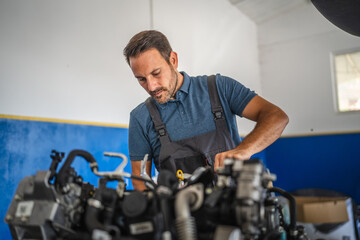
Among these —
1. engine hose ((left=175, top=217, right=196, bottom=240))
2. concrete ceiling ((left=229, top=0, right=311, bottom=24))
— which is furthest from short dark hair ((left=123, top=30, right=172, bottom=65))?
concrete ceiling ((left=229, top=0, right=311, bottom=24))

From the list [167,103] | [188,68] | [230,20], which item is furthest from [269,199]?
[230,20]

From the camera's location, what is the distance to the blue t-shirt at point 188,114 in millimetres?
1494

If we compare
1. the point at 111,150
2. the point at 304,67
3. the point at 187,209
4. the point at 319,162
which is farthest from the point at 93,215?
the point at 304,67

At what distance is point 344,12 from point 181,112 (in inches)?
30.7

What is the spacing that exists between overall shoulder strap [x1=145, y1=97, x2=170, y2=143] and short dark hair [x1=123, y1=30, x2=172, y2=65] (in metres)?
0.23

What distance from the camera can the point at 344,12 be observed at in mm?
1132

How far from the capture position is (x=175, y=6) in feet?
11.5

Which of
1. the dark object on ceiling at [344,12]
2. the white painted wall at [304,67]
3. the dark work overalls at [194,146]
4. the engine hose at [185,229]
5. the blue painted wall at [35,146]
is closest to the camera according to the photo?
the engine hose at [185,229]

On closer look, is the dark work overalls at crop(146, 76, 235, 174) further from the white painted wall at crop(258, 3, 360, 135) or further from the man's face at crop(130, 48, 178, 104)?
the white painted wall at crop(258, 3, 360, 135)

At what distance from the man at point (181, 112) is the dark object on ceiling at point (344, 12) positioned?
0.40 m

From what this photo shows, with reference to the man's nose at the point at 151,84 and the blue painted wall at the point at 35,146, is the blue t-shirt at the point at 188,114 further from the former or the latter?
the blue painted wall at the point at 35,146

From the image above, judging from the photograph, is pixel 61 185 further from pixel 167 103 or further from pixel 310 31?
pixel 310 31

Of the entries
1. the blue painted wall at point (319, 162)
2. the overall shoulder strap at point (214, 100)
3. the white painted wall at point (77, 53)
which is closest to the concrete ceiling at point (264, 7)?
the white painted wall at point (77, 53)

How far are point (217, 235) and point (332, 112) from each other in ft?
14.7
